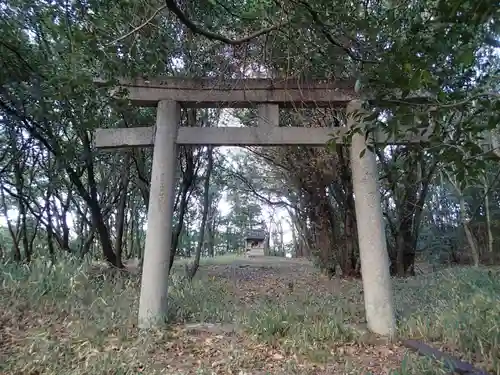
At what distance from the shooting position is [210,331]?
13.8 feet

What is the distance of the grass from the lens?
10.7 ft

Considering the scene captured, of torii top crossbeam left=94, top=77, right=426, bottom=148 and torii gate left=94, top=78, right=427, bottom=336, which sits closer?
torii gate left=94, top=78, right=427, bottom=336

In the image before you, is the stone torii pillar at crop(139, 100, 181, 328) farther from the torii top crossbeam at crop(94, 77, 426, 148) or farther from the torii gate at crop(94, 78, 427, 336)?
the torii top crossbeam at crop(94, 77, 426, 148)

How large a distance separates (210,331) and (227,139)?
2.19 meters

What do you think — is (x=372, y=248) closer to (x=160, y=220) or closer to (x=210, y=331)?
(x=210, y=331)

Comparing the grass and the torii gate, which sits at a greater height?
the torii gate

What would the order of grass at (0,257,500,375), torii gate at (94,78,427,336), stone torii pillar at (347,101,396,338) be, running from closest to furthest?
grass at (0,257,500,375)
stone torii pillar at (347,101,396,338)
torii gate at (94,78,427,336)

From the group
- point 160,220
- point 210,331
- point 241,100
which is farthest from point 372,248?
point 160,220

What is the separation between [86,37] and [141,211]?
12.4 metres

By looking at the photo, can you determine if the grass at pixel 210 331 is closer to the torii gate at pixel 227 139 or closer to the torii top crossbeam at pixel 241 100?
the torii gate at pixel 227 139

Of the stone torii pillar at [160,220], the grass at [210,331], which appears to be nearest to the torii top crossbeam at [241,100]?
the stone torii pillar at [160,220]

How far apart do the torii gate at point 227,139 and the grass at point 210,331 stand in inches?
18.3

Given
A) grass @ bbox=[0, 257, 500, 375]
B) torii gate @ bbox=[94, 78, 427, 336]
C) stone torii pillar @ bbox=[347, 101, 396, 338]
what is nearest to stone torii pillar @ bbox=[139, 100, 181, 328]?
torii gate @ bbox=[94, 78, 427, 336]

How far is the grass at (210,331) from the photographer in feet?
10.7
